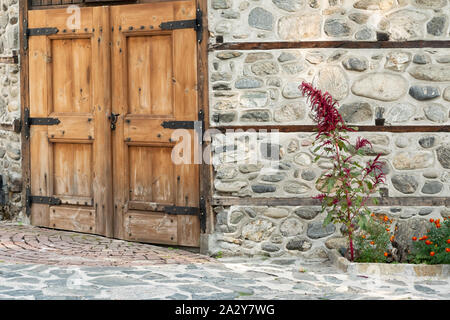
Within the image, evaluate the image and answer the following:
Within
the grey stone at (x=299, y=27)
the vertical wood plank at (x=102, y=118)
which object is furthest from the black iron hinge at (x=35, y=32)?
the grey stone at (x=299, y=27)

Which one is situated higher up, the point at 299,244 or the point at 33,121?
the point at 33,121

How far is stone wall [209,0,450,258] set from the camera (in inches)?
249

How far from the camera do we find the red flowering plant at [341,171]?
5.91 metres

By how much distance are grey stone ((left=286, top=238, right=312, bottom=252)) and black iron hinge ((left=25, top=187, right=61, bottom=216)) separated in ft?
8.64

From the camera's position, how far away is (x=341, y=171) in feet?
19.5

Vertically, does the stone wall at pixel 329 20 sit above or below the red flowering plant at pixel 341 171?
above

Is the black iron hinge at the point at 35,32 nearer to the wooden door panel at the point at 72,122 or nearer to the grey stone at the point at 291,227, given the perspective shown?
the wooden door panel at the point at 72,122

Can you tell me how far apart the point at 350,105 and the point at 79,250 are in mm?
2917

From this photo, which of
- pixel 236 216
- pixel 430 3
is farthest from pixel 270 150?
pixel 430 3

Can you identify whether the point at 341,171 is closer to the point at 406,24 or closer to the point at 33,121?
the point at 406,24

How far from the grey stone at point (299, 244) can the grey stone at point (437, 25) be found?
7.31 feet

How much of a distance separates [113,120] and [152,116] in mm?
475

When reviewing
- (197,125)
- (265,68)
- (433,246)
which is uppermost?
(265,68)

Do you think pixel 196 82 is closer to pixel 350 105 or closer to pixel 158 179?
pixel 158 179
